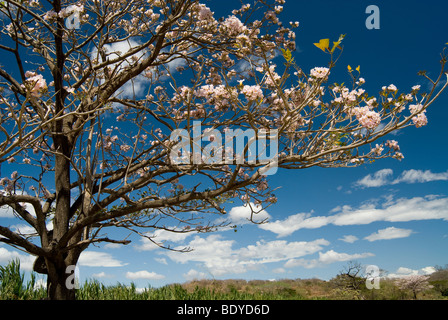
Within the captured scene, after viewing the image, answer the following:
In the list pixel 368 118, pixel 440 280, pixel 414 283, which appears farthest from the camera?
pixel 440 280

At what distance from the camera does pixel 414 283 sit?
17781 millimetres

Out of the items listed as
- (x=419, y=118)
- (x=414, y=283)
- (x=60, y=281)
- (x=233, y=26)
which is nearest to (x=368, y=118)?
(x=419, y=118)

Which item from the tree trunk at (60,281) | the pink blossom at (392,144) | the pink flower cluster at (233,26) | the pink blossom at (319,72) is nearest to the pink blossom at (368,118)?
the pink blossom at (319,72)

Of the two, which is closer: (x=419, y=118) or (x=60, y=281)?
(x=419, y=118)

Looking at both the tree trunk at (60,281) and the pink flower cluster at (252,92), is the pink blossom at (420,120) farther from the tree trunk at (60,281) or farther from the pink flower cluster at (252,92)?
the tree trunk at (60,281)

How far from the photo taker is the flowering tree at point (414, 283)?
57.9 feet

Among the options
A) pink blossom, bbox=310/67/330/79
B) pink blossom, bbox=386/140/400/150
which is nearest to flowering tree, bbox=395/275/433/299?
pink blossom, bbox=386/140/400/150

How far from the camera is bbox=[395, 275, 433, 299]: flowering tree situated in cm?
1765

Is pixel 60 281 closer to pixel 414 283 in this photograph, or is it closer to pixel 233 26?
pixel 233 26

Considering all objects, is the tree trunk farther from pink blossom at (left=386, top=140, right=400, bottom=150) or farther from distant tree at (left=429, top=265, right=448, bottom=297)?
distant tree at (left=429, top=265, right=448, bottom=297)

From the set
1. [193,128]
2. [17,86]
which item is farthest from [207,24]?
[17,86]

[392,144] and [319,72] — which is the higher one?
[319,72]
